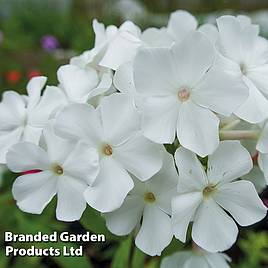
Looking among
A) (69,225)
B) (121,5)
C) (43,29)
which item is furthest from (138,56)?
(121,5)

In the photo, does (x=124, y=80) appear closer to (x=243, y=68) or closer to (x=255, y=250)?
(x=243, y=68)

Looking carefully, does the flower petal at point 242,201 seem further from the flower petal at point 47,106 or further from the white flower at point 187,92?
the flower petal at point 47,106

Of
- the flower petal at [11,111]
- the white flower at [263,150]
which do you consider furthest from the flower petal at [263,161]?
the flower petal at [11,111]

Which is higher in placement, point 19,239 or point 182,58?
point 182,58

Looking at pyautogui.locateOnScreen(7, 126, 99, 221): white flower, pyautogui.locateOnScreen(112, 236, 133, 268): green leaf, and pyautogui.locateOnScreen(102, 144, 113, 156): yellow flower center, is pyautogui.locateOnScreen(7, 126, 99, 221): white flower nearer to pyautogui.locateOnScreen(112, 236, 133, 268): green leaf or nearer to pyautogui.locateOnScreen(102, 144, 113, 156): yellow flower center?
pyautogui.locateOnScreen(102, 144, 113, 156): yellow flower center

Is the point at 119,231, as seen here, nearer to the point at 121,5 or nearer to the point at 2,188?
the point at 2,188

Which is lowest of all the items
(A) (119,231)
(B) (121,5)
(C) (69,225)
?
(B) (121,5)
